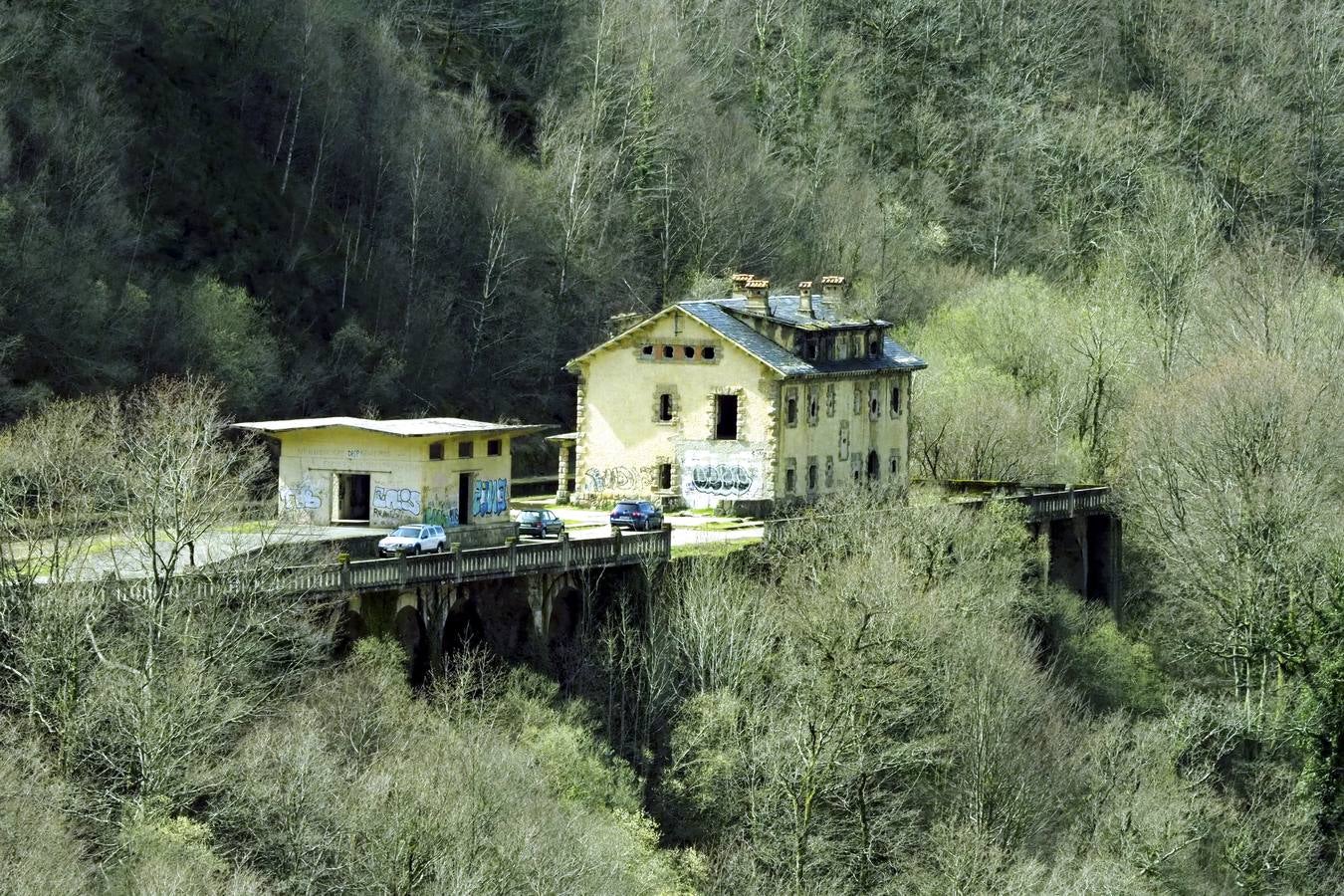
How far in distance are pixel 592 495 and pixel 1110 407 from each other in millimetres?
24708

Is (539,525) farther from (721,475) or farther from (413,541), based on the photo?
Result: (721,475)

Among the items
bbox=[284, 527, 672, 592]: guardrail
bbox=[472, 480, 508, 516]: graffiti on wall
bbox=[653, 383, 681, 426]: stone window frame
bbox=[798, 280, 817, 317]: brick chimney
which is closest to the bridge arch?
bbox=[284, 527, 672, 592]: guardrail

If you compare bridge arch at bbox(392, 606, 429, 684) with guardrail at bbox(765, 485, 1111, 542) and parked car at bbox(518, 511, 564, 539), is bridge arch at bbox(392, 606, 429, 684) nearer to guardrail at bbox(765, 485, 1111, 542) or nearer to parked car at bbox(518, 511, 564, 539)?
parked car at bbox(518, 511, 564, 539)

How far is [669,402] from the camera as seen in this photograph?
83562 millimetres

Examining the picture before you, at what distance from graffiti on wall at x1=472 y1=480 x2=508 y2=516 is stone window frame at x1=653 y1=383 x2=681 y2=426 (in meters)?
10.7

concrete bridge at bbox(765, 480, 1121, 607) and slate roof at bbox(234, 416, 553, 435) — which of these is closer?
slate roof at bbox(234, 416, 553, 435)

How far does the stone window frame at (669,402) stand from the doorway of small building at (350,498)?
1533cm

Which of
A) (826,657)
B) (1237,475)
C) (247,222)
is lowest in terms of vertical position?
(826,657)

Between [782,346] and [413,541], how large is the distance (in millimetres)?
22874

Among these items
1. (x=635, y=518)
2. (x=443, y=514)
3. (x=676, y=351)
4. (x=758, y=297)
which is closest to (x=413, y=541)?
(x=443, y=514)

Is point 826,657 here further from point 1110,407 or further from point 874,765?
point 1110,407

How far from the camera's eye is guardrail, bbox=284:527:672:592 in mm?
58438

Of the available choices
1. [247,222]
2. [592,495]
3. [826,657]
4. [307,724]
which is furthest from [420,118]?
[307,724]

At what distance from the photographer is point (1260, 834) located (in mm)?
70000
